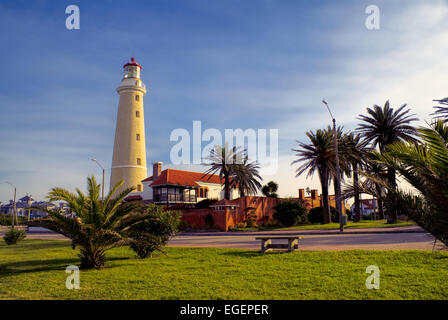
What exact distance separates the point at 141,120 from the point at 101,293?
44.3 metres

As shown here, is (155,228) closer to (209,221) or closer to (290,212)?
(290,212)

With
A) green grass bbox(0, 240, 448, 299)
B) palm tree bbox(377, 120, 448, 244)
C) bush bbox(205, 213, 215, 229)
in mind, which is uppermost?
palm tree bbox(377, 120, 448, 244)

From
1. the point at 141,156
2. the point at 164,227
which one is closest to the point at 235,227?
the point at 141,156

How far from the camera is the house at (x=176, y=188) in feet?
158

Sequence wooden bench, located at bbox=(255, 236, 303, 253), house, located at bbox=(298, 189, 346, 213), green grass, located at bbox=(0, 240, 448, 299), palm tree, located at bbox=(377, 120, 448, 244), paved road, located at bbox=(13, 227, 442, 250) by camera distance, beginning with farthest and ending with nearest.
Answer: house, located at bbox=(298, 189, 346, 213) → paved road, located at bbox=(13, 227, 442, 250) → wooden bench, located at bbox=(255, 236, 303, 253) → green grass, located at bbox=(0, 240, 448, 299) → palm tree, located at bbox=(377, 120, 448, 244)

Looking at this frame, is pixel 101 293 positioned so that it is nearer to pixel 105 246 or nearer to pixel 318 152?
pixel 105 246

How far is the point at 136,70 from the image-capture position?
49.2 m

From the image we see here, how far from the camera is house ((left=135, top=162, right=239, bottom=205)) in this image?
48125 mm

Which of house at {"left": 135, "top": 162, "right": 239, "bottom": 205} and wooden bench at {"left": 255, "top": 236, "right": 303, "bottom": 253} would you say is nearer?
wooden bench at {"left": 255, "top": 236, "right": 303, "bottom": 253}

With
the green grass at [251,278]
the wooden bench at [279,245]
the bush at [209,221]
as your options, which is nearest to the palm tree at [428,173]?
the green grass at [251,278]

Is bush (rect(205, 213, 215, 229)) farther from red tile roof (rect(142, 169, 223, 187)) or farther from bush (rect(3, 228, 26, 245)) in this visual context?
bush (rect(3, 228, 26, 245))

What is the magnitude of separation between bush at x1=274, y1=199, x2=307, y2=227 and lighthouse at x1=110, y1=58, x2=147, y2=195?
22746 mm

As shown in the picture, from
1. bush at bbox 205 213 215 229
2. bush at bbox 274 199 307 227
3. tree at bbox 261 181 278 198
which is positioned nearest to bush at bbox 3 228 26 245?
bush at bbox 205 213 215 229

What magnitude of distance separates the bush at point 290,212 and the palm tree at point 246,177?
6.99 m
